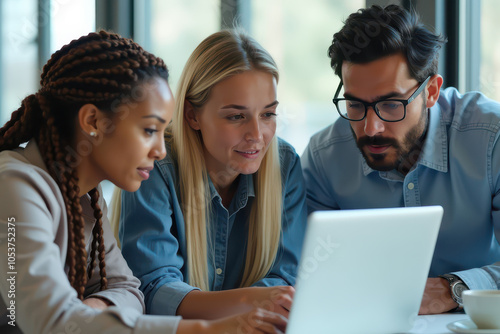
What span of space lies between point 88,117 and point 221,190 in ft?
2.20

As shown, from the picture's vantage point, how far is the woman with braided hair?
Answer: 3.20 ft

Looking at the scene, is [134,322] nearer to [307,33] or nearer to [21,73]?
[307,33]

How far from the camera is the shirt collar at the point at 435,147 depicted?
5.73 ft

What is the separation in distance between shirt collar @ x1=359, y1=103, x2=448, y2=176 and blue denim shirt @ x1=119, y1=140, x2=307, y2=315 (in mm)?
277

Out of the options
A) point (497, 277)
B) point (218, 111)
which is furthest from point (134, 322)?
point (497, 277)

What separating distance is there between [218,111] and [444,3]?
116 centimetres

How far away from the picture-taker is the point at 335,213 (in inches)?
37.3

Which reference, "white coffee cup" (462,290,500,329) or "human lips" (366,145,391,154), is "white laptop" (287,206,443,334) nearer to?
"white coffee cup" (462,290,500,329)

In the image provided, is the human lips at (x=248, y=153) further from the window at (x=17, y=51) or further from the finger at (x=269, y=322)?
the window at (x=17, y=51)

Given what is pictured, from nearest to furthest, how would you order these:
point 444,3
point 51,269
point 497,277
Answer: point 51,269, point 497,277, point 444,3

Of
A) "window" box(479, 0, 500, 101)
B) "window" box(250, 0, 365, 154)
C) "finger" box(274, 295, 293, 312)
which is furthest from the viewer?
"window" box(250, 0, 365, 154)

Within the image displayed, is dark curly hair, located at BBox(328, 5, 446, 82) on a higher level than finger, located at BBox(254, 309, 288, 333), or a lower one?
higher

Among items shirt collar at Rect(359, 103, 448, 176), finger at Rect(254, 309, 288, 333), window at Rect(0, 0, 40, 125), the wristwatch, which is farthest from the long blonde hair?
window at Rect(0, 0, 40, 125)

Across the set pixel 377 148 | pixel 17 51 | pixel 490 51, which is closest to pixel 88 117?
pixel 377 148
